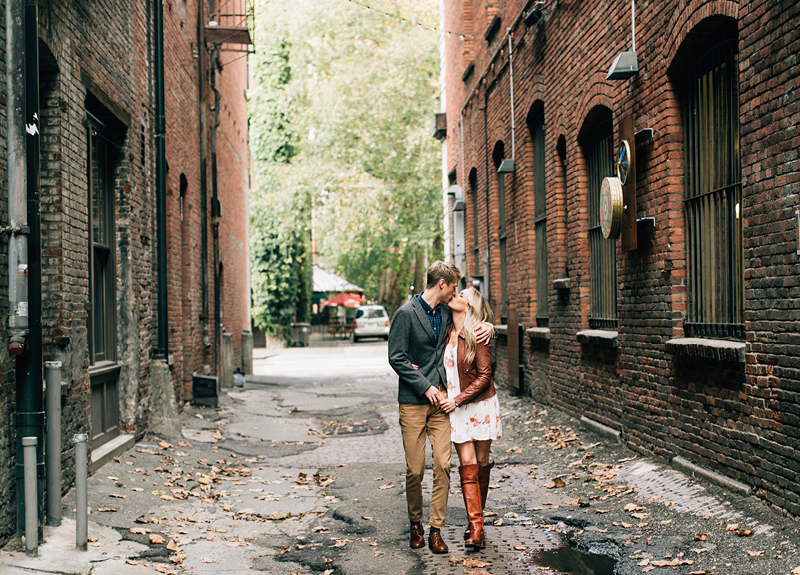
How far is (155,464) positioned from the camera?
8.20 metres

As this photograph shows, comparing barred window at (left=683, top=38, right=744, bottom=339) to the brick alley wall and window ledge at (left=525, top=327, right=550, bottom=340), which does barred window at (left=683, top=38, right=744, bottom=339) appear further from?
the brick alley wall

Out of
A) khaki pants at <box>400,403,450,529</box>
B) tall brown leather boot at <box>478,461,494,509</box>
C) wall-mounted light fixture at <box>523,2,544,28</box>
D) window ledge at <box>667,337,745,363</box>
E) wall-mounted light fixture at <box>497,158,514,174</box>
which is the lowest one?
tall brown leather boot at <box>478,461,494,509</box>

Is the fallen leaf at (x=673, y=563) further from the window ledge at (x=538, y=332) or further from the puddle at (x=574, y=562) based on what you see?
the window ledge at (x=538, y=332)

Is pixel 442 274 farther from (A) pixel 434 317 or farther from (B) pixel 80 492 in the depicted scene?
(B) pixel 80 492

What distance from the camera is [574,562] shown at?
5.16m

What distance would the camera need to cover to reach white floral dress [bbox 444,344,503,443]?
5539mm

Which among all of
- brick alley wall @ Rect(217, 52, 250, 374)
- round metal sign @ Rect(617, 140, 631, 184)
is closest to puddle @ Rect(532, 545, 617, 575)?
round metal sign @ Rect(617, 140, 631, 184)

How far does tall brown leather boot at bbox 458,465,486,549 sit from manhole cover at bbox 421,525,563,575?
0.07 meters

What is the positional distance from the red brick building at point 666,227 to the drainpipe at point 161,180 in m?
4.91

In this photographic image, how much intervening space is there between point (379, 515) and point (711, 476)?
2565 mm

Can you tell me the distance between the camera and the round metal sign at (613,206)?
7.89 meters

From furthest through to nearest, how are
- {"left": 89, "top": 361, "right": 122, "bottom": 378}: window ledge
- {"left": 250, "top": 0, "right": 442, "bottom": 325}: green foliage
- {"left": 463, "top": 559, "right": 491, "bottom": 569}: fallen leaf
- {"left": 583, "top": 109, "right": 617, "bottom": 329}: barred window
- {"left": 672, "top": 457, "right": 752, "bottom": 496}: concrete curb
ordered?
1. {"left": 250, "top": 0, "right": 442, "bottom": 325}: green foliage
2. {"left": 583, "top": 109, "right": 617, "bottom": 329}: barred window
3. {"left": 89, "top": 361, "right": 122, "bottom": 378}: window ledge
4. {"left": 672, "top": 457, "right": 752, "bottom": 496}: concrete curb
5. {"left": 463, "top": 559, "right": 491, "bottom": 569}: fallen leaf

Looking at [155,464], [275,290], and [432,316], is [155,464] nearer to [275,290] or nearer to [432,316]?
[432,316]

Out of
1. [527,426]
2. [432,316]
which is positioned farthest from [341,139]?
[432,316]
